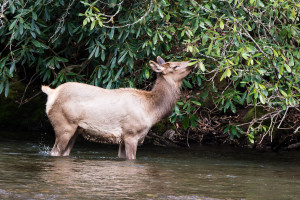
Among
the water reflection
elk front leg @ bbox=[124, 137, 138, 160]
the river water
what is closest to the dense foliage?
the river water

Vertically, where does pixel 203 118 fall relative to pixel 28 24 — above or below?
below

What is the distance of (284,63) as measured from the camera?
985cm

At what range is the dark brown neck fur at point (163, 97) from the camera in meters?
10.8

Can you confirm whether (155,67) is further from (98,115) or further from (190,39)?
(98,115)

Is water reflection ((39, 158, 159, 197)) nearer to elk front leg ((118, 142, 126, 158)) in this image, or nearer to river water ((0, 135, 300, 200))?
river water ((0, 135, 300, 200))

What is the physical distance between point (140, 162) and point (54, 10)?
4.33 m

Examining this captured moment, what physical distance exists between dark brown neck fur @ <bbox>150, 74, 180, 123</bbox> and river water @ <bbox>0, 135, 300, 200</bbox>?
934 millimetres

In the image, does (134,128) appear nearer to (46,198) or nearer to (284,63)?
(284,63)

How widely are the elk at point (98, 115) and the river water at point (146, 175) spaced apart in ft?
1.32

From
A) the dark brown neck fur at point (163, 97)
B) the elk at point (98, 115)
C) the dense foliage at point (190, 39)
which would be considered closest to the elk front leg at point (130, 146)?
the elk at point (98, 115)

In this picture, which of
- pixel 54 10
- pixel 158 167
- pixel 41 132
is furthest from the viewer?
pixel 41 132

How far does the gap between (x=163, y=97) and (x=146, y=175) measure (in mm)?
2904

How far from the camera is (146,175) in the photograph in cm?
831

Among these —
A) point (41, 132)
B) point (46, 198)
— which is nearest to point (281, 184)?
point (46, 198)
